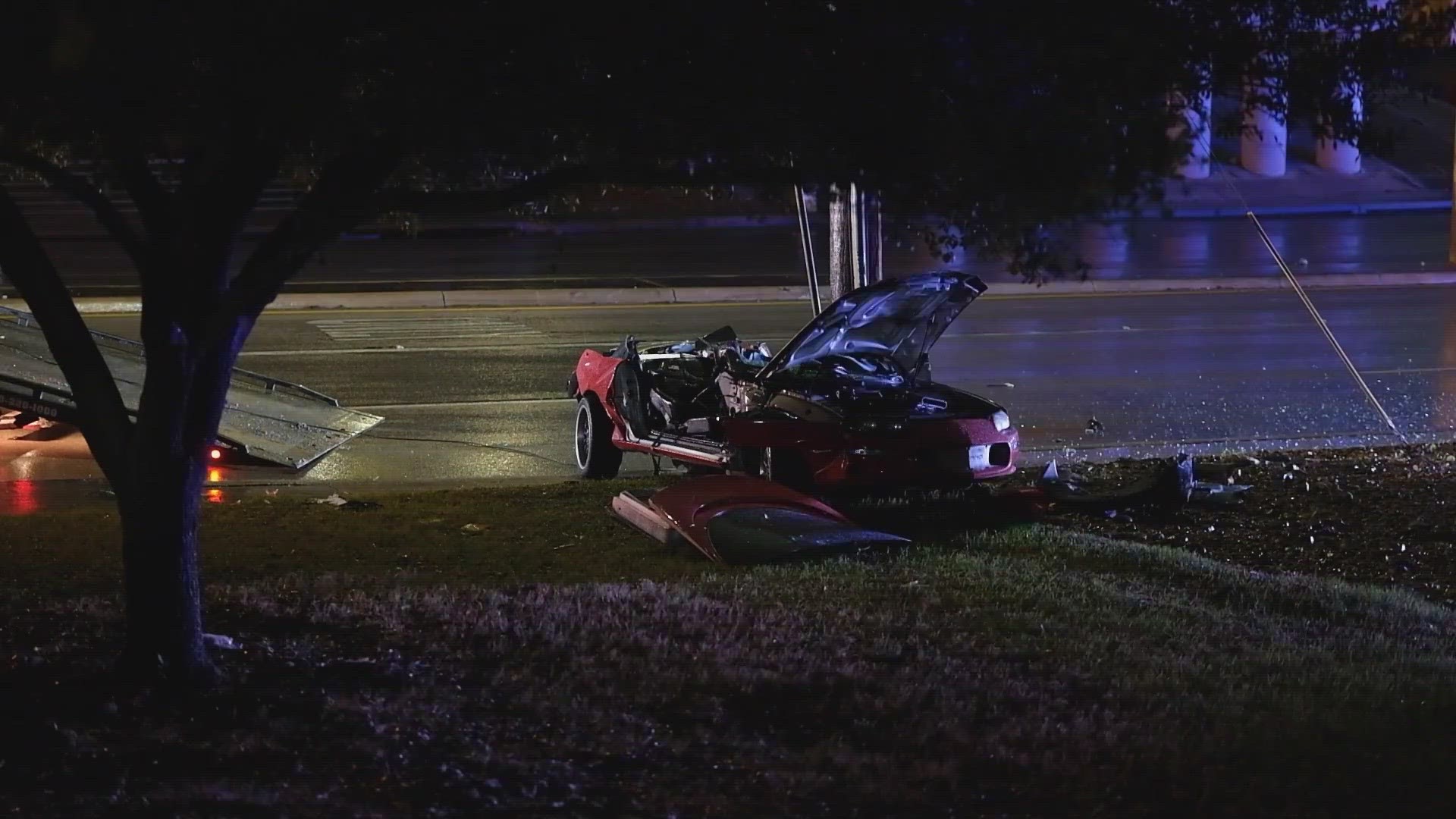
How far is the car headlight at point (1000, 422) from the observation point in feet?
31.2

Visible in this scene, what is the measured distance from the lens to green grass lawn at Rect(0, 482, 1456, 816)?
4750 mm

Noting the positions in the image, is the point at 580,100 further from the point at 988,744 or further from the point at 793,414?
the point at 793,414

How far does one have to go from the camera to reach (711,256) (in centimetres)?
2783

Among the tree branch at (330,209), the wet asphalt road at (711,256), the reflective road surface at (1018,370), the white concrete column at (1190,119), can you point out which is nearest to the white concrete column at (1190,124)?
the white concrete column at (1190,119)

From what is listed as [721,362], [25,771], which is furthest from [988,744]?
[721,362]

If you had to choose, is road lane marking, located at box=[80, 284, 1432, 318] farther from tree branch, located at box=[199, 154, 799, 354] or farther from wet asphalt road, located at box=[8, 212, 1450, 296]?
tree branch, located at box=[199, 154, 799, 354]

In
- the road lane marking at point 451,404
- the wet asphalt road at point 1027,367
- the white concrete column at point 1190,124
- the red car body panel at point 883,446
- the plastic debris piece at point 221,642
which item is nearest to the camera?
the white concrete column at point 1190,124

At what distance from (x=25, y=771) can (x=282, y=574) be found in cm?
311

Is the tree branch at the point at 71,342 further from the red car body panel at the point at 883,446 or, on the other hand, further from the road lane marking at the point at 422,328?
the road lane marking at the point at 422,328

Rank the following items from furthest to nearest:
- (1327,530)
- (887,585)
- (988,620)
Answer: (1327,530)
(887,585)
(988,620)

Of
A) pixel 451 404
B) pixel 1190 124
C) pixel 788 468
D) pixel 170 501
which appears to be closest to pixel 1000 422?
pixel 788 468

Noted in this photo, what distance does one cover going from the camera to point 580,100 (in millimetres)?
5348

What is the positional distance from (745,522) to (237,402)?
568cm

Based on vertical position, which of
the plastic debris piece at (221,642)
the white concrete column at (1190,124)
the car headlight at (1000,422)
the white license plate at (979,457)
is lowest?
the plastic debris piece at (221,642)
